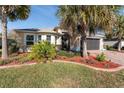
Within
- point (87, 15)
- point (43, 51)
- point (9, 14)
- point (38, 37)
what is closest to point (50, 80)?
point (43, 51)

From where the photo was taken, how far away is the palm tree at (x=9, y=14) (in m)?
17.8

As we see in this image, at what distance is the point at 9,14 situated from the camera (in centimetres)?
1952

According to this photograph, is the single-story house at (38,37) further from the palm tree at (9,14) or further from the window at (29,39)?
the palm tree at (9,14)

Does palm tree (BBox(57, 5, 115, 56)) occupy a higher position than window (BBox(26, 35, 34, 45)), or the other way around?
palm tree (BBox(57, 5, 115, 56))

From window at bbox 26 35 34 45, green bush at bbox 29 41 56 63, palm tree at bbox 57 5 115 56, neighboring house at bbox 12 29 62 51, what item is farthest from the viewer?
window at bbox 26 35 34 45

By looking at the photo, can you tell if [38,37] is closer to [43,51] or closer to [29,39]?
[29,39]

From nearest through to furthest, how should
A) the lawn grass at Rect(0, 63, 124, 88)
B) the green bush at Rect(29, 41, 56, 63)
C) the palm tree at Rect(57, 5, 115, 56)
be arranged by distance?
the lawn grass at Rect(0, 63, 124, 88) → the green bush at Rect(29, 41, 56, 63) → the palm tree at Rect(57, 5, 115, 56)

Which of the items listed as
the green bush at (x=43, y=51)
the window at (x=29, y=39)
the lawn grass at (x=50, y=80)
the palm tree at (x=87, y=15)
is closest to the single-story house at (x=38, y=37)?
the window at (x=29, y=39)

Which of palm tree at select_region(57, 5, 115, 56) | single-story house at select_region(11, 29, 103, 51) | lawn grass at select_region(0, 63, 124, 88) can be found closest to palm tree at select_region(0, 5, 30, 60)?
palm tree at select_region(57, 5, 115, 56)

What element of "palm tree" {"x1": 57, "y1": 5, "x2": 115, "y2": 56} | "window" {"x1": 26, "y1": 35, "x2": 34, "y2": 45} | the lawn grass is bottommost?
the lawn grass

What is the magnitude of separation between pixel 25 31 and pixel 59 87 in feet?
58.9

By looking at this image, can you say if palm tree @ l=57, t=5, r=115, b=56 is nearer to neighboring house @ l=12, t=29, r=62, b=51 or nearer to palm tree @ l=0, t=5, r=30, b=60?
palm tree @ l=0, t=5, r=30, b=60

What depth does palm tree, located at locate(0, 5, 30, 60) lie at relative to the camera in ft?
58.5
